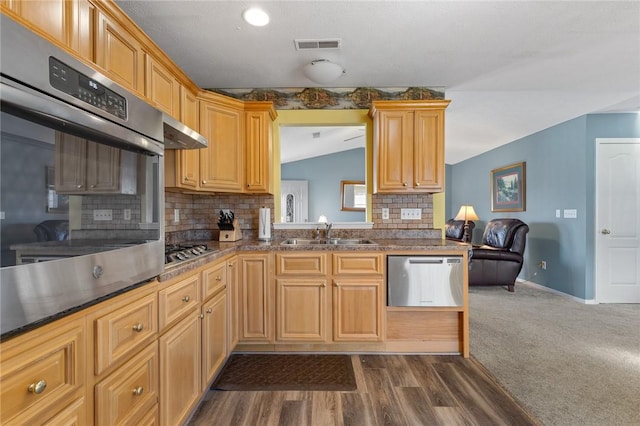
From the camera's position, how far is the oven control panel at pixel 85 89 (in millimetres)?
820

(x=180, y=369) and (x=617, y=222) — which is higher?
(x=617, y=222)

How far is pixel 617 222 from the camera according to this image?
12.1 ft

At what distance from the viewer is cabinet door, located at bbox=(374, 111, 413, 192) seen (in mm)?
2609

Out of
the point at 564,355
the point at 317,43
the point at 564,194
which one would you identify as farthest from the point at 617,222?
the point at 317,43

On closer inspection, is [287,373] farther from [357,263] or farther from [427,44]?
[427,44]

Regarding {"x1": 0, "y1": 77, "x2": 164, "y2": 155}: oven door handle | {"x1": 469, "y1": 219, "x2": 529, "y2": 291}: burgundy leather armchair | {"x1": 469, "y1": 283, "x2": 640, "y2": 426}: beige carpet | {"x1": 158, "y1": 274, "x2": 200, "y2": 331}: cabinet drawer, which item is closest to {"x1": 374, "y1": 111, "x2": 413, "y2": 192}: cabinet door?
{"x1": 469, "y1": 283, "x2": 640, "y2": 426}: beige carpet

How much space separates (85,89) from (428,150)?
240 centimetres

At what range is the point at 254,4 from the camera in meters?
1.78

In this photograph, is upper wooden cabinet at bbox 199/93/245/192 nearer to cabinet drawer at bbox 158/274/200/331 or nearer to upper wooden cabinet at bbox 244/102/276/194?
upper wooden cabinet at bbox 244/102/276/194

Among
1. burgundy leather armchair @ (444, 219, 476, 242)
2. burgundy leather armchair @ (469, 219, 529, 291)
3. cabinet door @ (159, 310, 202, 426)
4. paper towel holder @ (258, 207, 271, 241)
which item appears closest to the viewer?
cabinet door @ (159, 310, 202, 426)

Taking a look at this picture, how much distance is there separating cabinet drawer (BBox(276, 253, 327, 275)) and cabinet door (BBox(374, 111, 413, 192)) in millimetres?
874

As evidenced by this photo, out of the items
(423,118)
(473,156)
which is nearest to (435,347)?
(423,118)

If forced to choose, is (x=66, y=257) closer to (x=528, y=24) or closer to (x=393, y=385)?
(x=393, y=385)

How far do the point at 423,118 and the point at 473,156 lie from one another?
5.04 m
